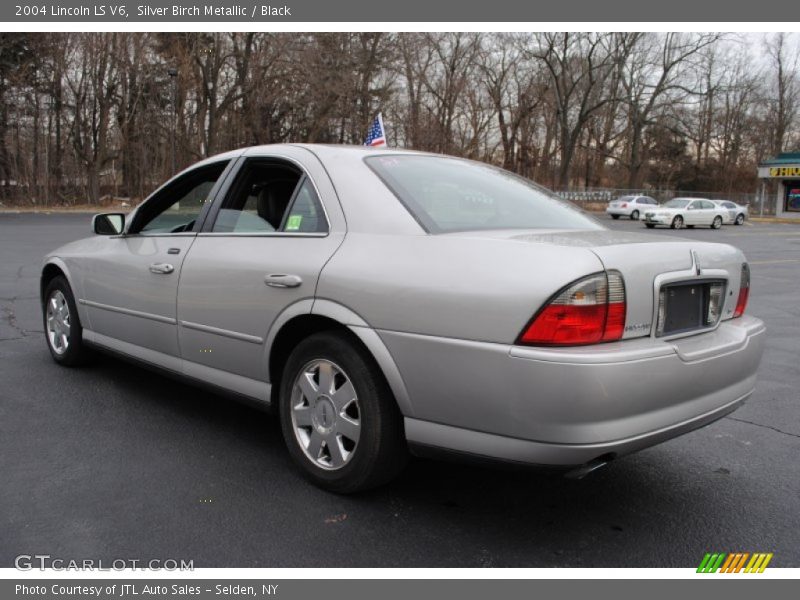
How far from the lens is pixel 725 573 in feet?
8.72

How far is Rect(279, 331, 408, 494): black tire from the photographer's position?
2949mm

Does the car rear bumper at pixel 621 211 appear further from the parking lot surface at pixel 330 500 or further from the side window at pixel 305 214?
the side window at pixel 305 214

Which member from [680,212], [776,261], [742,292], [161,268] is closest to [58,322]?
[161,268]

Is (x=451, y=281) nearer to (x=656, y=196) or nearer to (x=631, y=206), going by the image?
(x=631, y=206)

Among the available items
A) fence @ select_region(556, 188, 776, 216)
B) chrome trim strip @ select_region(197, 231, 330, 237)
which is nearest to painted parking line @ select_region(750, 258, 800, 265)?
chrome trim strip @ select_region(197, 231, 330, 237)

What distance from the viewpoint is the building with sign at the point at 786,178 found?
157 feet

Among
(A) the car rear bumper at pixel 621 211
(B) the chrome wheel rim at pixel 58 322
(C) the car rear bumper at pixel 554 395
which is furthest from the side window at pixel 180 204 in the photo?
(A) the car rear bumper at pixel 621 211

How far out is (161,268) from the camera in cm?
411

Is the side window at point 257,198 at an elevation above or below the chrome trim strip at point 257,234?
above

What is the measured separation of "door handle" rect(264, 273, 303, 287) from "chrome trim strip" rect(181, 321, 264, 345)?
29cm

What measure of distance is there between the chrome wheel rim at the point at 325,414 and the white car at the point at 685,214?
31968mm

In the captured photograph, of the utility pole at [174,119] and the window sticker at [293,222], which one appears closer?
the window sticker at [293,222]

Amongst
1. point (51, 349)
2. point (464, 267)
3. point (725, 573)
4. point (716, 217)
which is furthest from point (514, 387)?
point (716, 217)

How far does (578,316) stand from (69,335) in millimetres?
4104
